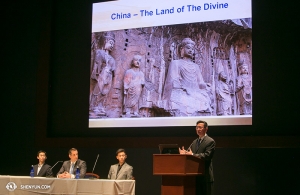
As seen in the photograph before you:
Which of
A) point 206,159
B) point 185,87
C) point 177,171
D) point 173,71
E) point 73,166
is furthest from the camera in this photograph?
point 173,71

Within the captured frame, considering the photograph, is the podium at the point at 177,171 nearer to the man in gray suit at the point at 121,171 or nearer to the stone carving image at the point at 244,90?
the man in gray suit at the point at 121,171

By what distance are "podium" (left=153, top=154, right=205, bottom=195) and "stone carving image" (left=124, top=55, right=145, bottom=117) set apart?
2.58 meters

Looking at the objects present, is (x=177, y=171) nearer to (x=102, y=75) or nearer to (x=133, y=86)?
(x=133, y=86)

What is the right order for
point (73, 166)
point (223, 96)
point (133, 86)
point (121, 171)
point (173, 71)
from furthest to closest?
point (133, 86), point (173, 71), point (223, 96), point (73, 166), point (121, 171)

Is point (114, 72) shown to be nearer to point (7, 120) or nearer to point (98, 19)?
point (98, 19)

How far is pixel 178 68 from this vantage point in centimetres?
693

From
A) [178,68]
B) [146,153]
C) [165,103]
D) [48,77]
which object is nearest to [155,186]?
[146,153]

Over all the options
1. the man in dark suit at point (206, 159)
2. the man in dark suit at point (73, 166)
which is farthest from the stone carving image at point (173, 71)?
the man in dark suit at point (206, 159)

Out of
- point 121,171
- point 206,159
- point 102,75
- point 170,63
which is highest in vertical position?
point 170,63

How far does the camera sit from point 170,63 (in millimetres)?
6988

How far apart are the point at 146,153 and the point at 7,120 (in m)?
2.87

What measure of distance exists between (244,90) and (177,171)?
245 cm

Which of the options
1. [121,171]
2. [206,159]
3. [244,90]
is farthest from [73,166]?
[244,90]

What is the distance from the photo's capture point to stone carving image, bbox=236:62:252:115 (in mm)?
6441
